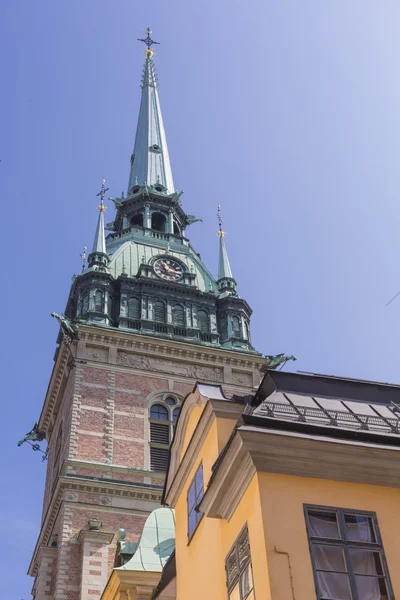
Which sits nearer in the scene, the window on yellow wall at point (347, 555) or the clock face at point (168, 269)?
the window on yellow wall at point (347, 555)

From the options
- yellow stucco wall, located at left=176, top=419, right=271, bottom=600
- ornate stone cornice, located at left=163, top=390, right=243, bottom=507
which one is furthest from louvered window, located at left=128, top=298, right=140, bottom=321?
yellow stucco wall, located at left=176, top=419, right=271, bottom=600

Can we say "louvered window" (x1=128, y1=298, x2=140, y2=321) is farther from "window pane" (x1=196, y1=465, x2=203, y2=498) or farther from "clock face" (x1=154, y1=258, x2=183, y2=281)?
"window pane" (x1=196, y1=465, x2=203, y2=498)

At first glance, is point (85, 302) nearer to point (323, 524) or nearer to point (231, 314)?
point (231, 314)

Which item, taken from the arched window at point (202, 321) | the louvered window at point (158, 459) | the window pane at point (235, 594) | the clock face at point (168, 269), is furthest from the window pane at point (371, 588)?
the clock face at point (168, 269)

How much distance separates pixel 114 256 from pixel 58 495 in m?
17.1

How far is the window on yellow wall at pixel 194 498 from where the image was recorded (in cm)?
1352

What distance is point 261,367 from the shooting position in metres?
39.4

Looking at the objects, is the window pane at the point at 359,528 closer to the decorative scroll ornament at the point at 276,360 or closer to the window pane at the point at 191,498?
the window pane at the point at 191,498

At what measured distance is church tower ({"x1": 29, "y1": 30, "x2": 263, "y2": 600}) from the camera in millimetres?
29750

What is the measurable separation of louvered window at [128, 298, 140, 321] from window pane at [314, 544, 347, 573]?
29.9 meters

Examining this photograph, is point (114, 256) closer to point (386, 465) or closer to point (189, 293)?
point (189, 293)

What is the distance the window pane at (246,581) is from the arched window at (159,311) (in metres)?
29.6

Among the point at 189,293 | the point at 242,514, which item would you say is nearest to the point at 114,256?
the point at 189,293

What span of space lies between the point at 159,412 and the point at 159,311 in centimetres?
706
